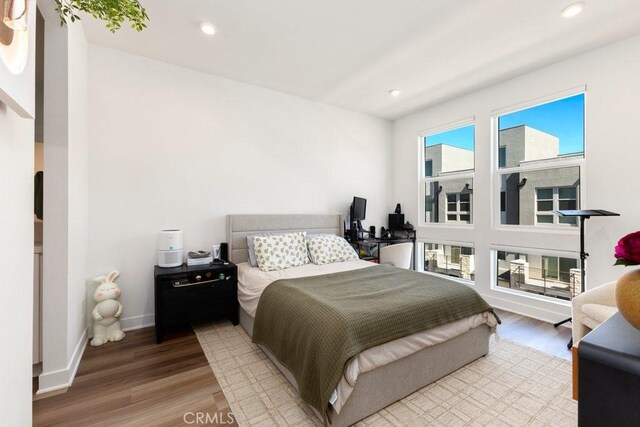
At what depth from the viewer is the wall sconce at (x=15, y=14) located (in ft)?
2.97

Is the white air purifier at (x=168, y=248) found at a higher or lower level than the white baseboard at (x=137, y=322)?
higher

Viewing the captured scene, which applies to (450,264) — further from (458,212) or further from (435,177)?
(435,177)

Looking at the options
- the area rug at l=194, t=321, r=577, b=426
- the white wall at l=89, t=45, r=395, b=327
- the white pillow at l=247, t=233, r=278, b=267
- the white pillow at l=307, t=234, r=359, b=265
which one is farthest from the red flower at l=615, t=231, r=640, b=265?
the white wall at l=89, t=45, r=395, b=327

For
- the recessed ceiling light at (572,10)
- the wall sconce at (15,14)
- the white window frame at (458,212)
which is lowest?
the white window frame at (458,212)

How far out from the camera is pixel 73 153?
221 cm

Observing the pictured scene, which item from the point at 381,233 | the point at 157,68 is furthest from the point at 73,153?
the point at 381,233

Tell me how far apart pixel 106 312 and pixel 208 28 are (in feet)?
9.06

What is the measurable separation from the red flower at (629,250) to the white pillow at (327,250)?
2812 mm

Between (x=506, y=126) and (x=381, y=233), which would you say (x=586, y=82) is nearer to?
(x=506, y=126)

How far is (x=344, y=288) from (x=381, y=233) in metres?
2.70

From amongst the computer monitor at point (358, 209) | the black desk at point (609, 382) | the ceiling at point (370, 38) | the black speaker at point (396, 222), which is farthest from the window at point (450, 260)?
the black desk at point (609, 382)

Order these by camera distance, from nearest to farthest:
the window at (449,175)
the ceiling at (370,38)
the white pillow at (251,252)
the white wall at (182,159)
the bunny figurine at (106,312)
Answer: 1. the ceiling at (370,38)
2. the bunny figurine at (106,312)
3. the white wall at (182,159)
4. the white pillow at (251,252)
5. the window at (449,175)

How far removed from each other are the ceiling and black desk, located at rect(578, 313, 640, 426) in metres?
2.56

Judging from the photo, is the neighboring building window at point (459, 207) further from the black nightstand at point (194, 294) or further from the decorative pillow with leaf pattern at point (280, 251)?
the black nightstand at point (194, 294)
